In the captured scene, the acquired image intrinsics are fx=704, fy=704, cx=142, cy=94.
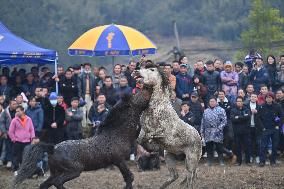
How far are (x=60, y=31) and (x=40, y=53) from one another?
25551 mm

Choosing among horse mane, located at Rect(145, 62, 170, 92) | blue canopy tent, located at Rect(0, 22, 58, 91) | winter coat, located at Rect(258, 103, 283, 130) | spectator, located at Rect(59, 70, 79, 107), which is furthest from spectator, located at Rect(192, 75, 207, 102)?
horse mane, located at Rect(145, 62, 170, 92)

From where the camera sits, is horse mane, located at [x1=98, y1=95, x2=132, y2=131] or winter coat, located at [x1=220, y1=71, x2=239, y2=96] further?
winter coat, located at [x1=220, y1=71, x2=239, y2=96]

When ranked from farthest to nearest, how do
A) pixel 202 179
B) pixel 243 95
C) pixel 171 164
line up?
pixel 243 95
pixel 202 179
pixel 171 164

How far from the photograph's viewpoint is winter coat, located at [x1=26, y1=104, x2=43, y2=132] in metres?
15.1

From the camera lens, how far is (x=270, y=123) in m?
15.5

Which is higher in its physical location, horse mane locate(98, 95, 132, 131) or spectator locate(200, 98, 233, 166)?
horse mane locate(98, 95, 132, 131)

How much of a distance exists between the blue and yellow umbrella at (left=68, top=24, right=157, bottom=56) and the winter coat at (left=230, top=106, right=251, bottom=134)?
8.77ft

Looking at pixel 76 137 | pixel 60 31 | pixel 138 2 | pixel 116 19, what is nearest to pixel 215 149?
pixel 76 137

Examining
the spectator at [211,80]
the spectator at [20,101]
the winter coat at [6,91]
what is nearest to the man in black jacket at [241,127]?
the spectator at [211,80]

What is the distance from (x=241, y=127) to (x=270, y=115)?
0.68 metres

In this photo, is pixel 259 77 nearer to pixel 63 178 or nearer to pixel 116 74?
pixel 116 74

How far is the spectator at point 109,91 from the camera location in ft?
51.3

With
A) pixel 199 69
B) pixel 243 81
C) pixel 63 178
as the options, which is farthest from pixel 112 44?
pixel 63 178

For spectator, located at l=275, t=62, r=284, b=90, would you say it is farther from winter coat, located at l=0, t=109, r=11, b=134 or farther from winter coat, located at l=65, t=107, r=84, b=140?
winter coat, located at l=0, t=109, r=11, b=134
